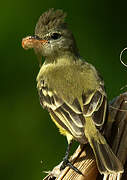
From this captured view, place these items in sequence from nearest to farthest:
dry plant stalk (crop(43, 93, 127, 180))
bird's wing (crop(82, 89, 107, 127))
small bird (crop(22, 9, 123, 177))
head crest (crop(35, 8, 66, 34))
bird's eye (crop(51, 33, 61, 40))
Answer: dry plant stalk (crop(43, 93, 127, 180)) < small bird (crop(22, 9, 123, 177)) < bird's wing (crop(82, 89, 107, 127)) < head crest (crop(35, 8, 66, 34)) < bird's eye (crop(51, 33, 61, 40))

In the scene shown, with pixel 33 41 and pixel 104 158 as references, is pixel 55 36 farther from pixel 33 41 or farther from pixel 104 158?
pixel 104 158

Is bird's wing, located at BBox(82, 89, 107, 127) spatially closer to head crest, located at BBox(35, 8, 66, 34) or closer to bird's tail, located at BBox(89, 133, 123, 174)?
bird's tail, located at BBox(89, 133, 123, 174)

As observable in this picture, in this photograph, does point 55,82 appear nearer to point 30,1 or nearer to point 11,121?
point 11,121

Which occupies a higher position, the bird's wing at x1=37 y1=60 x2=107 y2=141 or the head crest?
the head crest

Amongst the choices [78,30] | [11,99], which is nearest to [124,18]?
[78,30]

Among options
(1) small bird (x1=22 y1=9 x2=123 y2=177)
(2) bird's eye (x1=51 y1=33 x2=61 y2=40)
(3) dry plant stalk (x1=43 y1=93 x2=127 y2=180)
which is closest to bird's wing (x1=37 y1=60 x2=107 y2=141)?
(1) small bird (x1=22 y1=9 x2=123 y2=177)

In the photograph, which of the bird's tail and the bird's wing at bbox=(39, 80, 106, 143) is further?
the bird's wing at bbox=(39, 80, 106, 143)

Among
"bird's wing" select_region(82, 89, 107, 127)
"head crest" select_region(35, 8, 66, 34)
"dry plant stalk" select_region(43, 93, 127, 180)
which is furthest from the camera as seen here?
"head crest" select_region(35, 8, 66, 34)

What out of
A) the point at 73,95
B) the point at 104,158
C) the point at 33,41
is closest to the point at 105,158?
the point at 104,158
